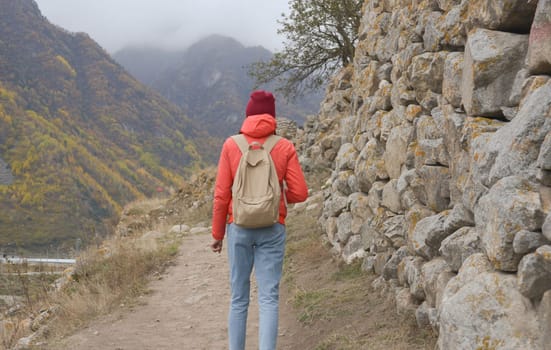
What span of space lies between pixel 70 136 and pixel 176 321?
67519mm

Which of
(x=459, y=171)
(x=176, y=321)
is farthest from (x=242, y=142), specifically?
(x=176, y=321)

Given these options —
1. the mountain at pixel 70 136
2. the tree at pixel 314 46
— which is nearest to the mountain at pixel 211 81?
the mountain at pixel 70 136

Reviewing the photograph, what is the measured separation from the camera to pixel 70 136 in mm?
67500

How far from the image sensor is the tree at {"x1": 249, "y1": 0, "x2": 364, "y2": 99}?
14883mm

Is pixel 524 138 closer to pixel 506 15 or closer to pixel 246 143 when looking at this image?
pixel 506 15

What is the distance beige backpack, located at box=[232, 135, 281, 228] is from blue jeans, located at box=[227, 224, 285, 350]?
0.46 ft

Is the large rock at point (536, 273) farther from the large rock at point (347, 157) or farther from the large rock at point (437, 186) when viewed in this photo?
the large rock at point (347, 157)

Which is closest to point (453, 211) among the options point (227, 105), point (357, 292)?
point (357, 292)

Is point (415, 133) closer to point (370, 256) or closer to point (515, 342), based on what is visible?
point (370, 256)

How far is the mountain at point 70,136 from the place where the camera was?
50594mm

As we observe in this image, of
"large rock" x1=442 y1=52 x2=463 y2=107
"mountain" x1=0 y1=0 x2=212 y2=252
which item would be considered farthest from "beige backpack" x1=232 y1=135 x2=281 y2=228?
"mountain" x1=0 y1=0 x2=212 y2=252

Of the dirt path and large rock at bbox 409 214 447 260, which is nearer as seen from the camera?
large rock at bbox 409 214 447 260

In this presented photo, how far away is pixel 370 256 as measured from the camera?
18.6 feet

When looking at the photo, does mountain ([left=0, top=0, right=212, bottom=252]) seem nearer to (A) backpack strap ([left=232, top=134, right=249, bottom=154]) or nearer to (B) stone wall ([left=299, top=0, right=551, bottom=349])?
(B) stone wall ([left=299, top=0, right=551, bottom=349])
